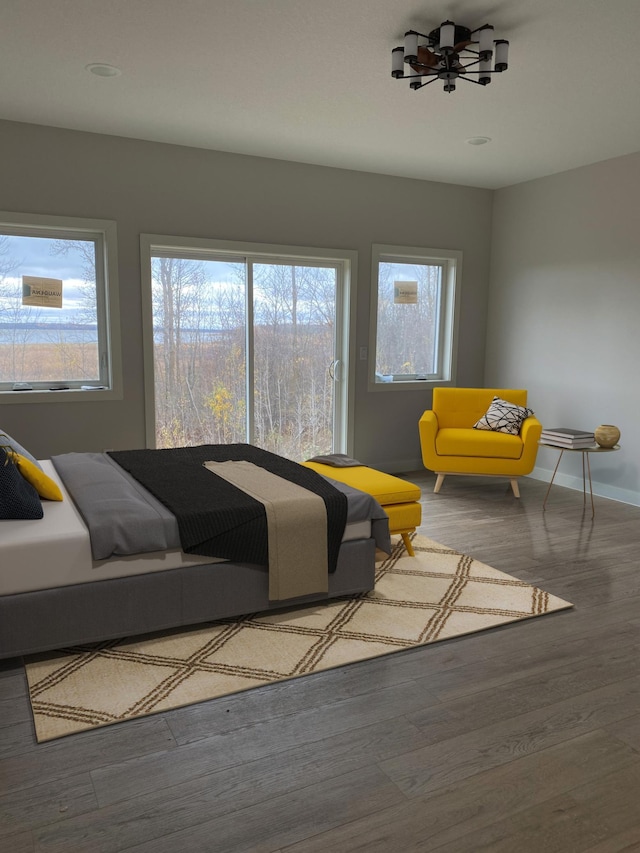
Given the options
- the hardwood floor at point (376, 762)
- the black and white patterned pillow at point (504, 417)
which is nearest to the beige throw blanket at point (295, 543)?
the hardwood floor at point (376, 762)

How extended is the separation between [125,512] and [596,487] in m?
4.20

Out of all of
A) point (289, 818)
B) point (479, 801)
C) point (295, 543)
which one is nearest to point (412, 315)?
point (295, 543)

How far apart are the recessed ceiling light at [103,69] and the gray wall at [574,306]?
385cm

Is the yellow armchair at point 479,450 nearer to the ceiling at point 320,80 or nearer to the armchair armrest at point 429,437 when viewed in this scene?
the armchair armrest at point 429,437

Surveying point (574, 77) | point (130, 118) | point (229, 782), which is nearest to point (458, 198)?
point (574, 77)

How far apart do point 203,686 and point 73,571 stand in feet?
2.23

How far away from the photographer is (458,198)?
6.20 m

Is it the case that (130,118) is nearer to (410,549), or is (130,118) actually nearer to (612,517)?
(410,549)

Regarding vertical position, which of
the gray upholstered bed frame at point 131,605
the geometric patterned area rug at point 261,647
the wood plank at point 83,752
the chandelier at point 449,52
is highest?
the chandelier at point 449,52

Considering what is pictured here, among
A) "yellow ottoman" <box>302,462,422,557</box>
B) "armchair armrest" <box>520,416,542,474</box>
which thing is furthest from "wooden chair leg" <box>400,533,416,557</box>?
"armchair armrest" <box>520,416,542,474</box>

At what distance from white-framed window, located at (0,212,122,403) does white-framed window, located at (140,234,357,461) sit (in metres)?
0.29

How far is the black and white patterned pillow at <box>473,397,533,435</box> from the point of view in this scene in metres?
5.41

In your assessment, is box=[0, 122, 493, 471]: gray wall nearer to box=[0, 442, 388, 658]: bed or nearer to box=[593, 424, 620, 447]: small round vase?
box=[593, 424, 620, 447]: small round vase

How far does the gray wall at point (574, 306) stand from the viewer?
5.14m
